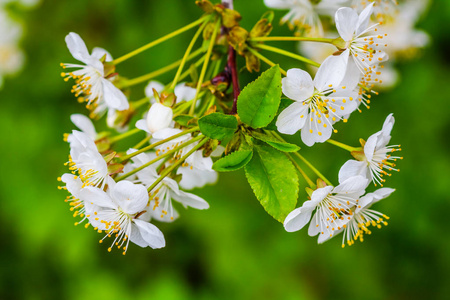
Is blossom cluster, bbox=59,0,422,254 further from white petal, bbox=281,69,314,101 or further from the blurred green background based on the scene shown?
the blurred green background

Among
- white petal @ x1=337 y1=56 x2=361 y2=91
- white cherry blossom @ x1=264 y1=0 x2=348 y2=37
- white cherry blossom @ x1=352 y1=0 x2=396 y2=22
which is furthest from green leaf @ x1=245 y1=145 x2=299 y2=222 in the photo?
white cherry blossom @ x1=352 y1=0 x2=396 y2=22

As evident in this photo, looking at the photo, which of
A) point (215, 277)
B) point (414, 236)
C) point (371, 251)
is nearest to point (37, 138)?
point (215, 277)

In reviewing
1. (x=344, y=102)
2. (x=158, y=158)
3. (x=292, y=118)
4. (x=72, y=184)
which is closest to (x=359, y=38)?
(x=344, y=102)

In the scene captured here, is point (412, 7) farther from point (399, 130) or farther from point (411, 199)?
point (411, 199)

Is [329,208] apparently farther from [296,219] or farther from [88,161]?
[88,161]

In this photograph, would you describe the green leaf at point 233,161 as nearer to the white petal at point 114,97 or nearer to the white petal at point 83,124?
the white petal at point 114,97

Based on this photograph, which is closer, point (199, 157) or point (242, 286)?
point (199, 157)
